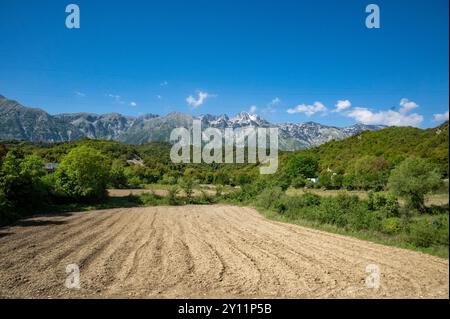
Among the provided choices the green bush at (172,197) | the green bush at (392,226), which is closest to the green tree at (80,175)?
the green bush at (172,197)

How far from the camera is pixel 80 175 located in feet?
114

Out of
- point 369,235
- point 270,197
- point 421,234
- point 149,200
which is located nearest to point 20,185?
point 149,200

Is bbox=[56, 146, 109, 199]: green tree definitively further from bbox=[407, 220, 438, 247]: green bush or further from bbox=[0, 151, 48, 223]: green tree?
bbox=[407, 220, 438, 247]: green bush

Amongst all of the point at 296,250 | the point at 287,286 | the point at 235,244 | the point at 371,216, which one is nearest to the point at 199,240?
the point at 235,244

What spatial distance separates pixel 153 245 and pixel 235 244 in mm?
3766

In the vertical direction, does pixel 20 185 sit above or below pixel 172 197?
above

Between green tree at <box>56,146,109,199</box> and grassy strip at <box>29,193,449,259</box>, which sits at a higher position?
green tree at <box>56,146,109,199</box>

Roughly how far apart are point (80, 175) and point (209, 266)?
30163 mm

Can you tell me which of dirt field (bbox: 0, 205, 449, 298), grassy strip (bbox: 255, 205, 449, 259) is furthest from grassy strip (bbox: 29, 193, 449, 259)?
dirt field (bbox: 0, 205, 449, 298)

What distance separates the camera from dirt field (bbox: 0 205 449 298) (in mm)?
7148

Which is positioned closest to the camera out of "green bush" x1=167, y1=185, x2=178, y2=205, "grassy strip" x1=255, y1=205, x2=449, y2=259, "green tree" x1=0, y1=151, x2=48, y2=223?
"grassy strip" x1=255, y1=205, x2=449, y2=259

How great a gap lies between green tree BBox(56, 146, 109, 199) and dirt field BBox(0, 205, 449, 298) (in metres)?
18.2

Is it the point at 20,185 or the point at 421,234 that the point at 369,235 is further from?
the point at 20,185

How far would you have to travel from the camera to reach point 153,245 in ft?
43.1
